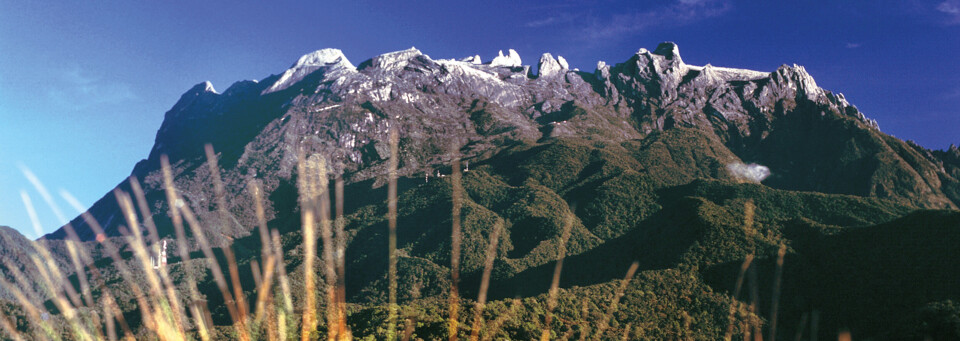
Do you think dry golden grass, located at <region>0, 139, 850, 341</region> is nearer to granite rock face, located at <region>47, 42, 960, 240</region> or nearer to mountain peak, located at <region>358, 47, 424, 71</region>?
granite rock face, located at <region>47, 42, 960, 240</region>

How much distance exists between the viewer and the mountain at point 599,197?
53.1 metres

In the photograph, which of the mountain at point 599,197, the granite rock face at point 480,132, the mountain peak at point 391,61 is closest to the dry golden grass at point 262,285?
the mountain at point 599,197

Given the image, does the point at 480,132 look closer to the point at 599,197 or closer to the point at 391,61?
the point at 391,61

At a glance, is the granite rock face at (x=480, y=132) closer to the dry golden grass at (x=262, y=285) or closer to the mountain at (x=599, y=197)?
the mountain at (x=599, y=197)

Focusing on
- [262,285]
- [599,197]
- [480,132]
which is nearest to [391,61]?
[480,132]

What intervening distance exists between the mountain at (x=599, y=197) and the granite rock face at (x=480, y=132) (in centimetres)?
69

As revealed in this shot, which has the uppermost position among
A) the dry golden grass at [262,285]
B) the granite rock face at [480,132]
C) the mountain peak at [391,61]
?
the mountain peak at [391,61]

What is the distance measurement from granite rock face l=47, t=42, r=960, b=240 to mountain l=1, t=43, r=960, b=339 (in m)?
0.69

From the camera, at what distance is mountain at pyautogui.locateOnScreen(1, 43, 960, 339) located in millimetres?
53062

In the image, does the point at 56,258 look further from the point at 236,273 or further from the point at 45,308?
the point at 236,273

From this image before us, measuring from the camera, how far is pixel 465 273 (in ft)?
258

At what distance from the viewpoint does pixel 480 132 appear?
167 metres

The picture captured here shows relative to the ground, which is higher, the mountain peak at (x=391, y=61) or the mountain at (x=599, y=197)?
the mountain peak at (x=391, y=61)

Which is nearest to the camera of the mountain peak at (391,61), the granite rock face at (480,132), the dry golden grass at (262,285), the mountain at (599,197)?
the dry golden grass at (262,285)
